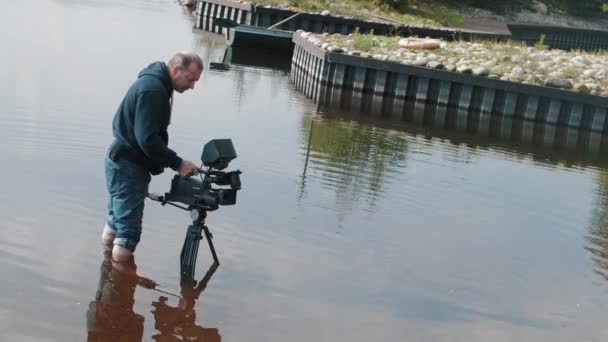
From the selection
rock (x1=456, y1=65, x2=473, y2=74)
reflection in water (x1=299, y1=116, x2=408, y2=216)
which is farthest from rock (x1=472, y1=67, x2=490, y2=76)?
reflection in water (x1=299, y1=116, x2=408, y2=216)

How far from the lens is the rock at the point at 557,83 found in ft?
78.1

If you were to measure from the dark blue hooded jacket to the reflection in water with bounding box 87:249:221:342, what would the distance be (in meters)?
0.93

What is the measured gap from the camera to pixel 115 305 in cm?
759

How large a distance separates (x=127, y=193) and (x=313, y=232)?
3121mm

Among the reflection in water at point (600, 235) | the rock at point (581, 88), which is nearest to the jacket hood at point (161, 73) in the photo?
the reflection in water at point (600, 235)

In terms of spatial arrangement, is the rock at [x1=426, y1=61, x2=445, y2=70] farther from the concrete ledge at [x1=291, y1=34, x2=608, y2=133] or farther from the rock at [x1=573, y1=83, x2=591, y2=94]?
the rock at [x1=573, y1=83, x2=591, y2=94]

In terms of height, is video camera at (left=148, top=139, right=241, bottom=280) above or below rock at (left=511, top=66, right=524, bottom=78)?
below

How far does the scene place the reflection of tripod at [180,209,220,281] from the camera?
8117mm

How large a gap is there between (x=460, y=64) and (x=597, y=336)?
660 inches

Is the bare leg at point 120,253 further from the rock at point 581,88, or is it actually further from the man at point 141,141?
the rock at point 581,88

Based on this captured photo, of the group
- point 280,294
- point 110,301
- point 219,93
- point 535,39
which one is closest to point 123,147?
point 110,301

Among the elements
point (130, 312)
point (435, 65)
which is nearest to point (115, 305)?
point (130, 312)

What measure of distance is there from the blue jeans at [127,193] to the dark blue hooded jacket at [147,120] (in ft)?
0.30

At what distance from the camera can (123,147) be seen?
779cm
